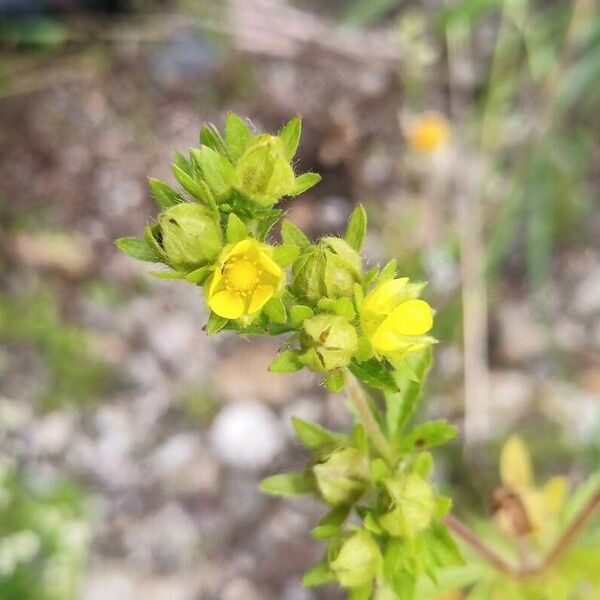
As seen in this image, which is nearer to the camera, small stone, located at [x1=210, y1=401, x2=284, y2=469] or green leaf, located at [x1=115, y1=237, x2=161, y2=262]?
green leaf, located at [x1=115, y1=237, x2=161, y2=262]

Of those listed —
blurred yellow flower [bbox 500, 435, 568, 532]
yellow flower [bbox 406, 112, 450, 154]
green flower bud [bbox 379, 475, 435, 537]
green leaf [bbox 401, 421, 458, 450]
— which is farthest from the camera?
yellow flower [bbox 406, 112, 450, 154]

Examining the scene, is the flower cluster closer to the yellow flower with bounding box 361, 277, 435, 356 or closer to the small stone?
the yellow flower with bounding box 361, 277, 435, 356

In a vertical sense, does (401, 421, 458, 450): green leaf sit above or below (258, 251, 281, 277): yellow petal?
below

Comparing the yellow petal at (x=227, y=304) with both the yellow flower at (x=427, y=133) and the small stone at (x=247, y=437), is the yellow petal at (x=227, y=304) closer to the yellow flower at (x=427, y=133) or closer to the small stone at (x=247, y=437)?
the small stone at (x=247, y=437)

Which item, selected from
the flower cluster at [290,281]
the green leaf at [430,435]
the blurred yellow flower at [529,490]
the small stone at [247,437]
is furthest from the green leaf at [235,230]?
the small stone at [247,437]

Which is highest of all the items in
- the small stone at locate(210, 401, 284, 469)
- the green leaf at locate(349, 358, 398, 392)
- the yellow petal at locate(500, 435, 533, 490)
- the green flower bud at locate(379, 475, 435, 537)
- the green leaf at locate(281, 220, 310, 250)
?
the green leaf at locate(281, 220, 310, 250)

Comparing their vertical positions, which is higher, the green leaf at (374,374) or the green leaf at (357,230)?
the green leaf at (357,230)

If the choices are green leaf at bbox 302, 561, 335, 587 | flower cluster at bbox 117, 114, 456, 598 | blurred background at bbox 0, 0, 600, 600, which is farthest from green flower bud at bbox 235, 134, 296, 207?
blurred background at bbox 0, 0, 600, 600
